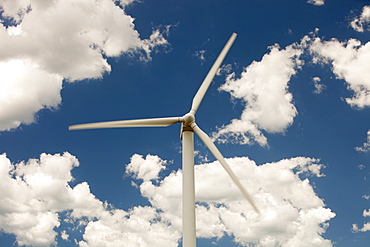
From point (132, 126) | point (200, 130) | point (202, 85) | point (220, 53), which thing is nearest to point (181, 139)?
point (200, 130)

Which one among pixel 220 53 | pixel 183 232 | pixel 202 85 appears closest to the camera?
pixel 183 232

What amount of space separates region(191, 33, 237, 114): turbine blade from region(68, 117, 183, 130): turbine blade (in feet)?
8.71

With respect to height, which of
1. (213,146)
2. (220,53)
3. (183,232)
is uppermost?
(220,53)

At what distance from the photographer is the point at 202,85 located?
39594 mm

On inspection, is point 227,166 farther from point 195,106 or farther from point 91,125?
point 91,125

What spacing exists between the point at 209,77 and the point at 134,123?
10118mm

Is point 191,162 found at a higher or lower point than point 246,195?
higher

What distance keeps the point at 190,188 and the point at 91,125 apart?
35.4 ft

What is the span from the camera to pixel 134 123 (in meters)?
35.3

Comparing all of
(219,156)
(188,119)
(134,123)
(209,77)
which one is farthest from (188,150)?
(209,77)

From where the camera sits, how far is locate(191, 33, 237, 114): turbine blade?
37.3 metres

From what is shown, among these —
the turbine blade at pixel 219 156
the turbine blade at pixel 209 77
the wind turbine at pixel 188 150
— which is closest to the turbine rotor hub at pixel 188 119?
the wind turbine at pixel 188 150

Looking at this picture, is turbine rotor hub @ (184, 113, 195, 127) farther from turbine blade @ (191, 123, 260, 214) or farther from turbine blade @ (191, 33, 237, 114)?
turbine blade @ (191, 33, 237, 114)

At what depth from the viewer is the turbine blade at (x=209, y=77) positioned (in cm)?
3731
